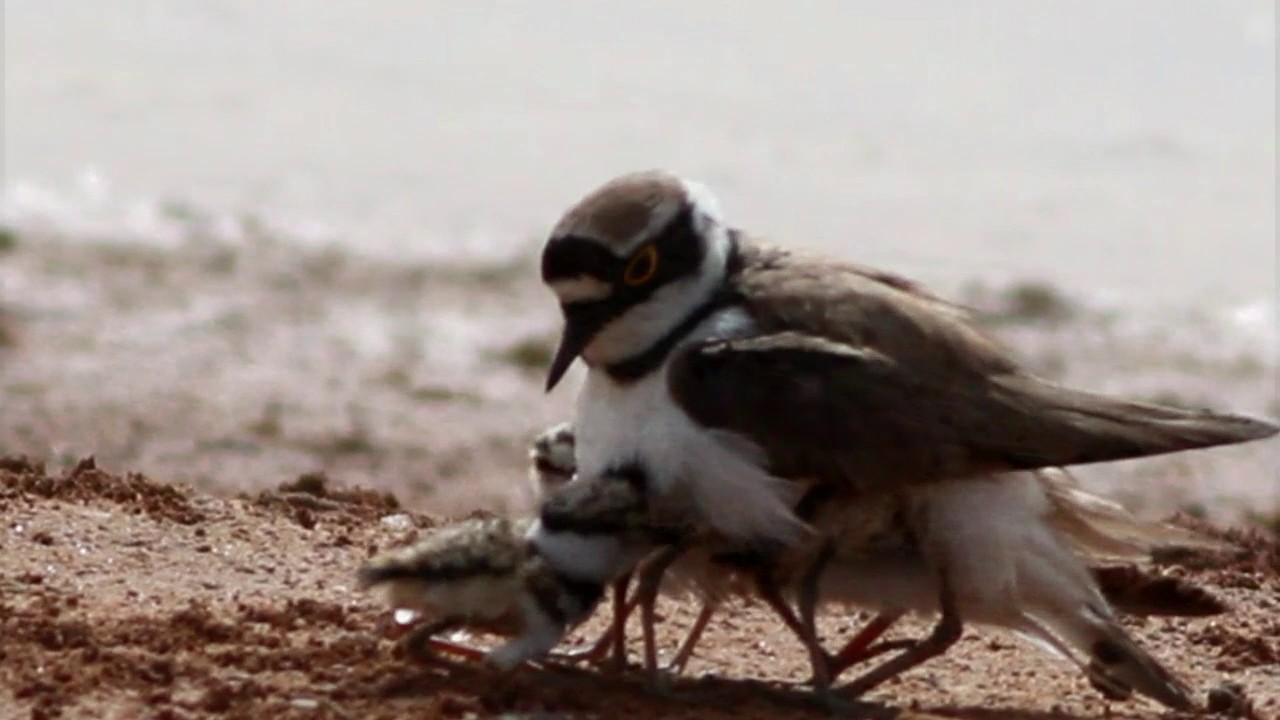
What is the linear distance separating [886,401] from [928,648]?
1.97 ft

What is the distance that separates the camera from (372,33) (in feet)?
69.8

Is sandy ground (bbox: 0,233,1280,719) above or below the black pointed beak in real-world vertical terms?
below

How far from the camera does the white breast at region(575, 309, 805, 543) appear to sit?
6648 mm

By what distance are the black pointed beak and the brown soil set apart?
69cm

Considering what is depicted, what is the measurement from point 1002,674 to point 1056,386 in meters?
0.90

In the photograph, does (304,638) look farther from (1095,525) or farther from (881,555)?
(1095,525)

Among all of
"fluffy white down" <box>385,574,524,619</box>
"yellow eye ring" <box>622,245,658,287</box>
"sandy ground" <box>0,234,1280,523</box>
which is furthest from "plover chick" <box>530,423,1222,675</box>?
"sandy ground" <box>0,234,1280,523</box>

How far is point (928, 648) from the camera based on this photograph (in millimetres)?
6957

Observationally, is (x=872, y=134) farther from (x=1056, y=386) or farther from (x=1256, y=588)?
(x=1056, y=386)

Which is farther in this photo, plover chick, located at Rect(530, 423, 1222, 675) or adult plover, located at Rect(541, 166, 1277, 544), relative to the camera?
plover chick, located at Rect(530, 423, 1222, 675)

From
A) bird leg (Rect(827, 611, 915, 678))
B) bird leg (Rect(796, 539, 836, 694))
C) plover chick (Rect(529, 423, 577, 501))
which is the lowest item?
bird leg (Rect(827, 611, 915, 678))

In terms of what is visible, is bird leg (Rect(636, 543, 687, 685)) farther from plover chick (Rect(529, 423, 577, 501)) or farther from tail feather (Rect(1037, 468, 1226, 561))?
tail feather (Rect(1037, 468, 1226, 561))

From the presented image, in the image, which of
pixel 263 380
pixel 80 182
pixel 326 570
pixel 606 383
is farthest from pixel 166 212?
pixel 606 383

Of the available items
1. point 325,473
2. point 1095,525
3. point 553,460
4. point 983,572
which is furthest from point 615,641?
point 325,473
